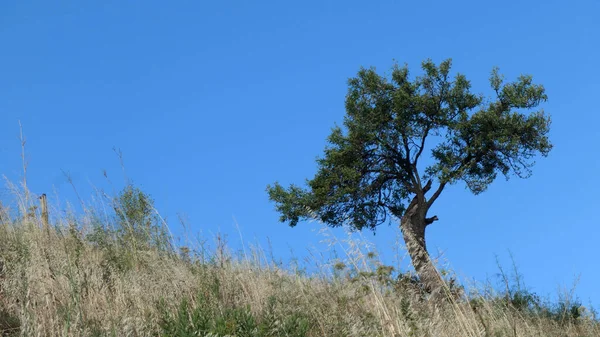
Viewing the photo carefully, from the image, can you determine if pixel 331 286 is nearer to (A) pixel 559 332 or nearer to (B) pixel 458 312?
(B) pixel 458 312

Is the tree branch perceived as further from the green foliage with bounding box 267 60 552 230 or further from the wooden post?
the wooden post

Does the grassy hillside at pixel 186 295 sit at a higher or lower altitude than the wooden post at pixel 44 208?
lower

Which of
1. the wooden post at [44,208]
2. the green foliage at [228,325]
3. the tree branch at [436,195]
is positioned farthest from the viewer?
the tree branch at [436,195]

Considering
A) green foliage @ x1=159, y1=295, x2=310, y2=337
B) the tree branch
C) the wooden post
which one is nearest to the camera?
green foliage @ x1=159, y1=295, x2=310, y2=337

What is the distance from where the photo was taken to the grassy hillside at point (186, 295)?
5820 millimetres

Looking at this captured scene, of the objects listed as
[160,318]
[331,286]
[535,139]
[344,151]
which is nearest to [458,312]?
[331,286]

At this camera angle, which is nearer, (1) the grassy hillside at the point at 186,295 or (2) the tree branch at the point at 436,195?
(1) the grassy hillside at the point at 186,295

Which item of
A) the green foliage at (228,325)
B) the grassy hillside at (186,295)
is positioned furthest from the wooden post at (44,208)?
the green foliage at (228,325)

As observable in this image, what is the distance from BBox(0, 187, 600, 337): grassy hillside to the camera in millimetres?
5820

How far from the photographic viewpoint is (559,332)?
419 inches

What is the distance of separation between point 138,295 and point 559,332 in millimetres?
7274

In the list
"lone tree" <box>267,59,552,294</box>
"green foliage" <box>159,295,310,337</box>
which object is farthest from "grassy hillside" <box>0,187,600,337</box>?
"lone tree" <box>267,59,552,294</box>

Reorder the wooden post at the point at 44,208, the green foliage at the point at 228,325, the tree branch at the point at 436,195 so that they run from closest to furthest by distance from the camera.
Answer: the green foliage at the point at 228,325 → the wooden post at the point at 44,208 → the tree branch at the point at 436,195

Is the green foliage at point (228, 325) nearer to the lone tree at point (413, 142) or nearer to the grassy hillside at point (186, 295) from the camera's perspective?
the grassy hillside at point (186, 295)
